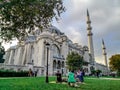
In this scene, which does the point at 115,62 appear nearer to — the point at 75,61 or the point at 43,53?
the point at 75,61


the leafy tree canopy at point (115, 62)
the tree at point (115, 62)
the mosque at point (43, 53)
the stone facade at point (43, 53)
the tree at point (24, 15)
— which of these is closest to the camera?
the tree at point (24, 15)

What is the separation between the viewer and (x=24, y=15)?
1443cm

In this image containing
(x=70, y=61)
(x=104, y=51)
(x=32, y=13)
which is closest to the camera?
(x=32, y=13)

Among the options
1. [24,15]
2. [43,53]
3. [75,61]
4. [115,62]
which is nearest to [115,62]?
[115,62]

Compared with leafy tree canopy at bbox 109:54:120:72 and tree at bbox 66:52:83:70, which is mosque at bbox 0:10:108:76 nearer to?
tree at bbox 66:52:83:70

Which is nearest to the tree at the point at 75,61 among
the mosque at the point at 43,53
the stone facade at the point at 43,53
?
the mosque at the point at 43,53

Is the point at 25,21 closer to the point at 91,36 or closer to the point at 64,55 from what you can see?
the point at 64,55

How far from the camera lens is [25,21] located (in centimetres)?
1506

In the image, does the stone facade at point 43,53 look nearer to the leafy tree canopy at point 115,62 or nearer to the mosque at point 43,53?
the mosque at point 43,53

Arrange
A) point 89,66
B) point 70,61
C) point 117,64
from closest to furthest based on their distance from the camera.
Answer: point 70,61, point 117,64, point 89,66

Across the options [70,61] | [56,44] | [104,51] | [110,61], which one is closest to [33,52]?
[56,44]

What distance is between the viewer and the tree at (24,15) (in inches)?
514

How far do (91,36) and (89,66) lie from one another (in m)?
22.3

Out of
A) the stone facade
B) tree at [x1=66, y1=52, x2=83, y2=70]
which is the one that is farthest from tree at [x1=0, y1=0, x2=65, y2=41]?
the stone facade
